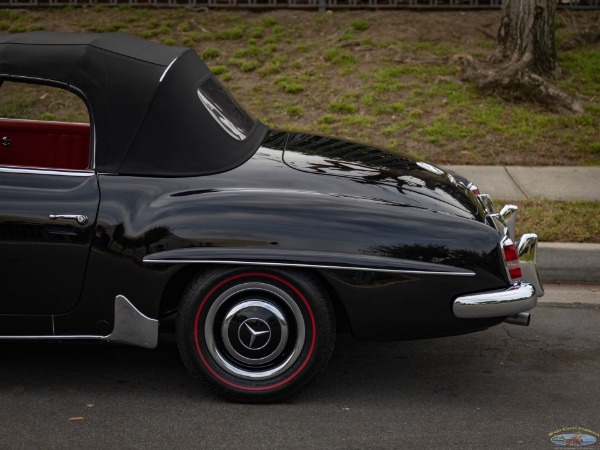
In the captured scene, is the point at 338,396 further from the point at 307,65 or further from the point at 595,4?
the point at 595,4

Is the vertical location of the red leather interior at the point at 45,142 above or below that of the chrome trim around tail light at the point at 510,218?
above

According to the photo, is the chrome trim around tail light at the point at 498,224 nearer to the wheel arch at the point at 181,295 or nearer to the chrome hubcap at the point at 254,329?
the wheel arch at the point at 181,295

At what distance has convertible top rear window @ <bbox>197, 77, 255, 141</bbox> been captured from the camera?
184 inches

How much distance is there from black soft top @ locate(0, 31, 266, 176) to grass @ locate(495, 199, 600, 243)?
9.21 ft

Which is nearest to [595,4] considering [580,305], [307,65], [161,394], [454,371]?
[307,65]

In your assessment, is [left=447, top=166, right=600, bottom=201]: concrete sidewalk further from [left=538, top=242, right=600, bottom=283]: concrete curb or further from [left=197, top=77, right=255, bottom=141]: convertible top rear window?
[left=197, top=77, right=255, bottom=141]: convertible top rear window

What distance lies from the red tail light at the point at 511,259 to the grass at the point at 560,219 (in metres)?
2.07

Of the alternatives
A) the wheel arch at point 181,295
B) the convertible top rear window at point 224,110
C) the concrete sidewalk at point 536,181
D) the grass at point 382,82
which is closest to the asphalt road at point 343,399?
the wheel arch at point 181,295

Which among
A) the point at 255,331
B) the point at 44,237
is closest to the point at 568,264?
the point at 255,331

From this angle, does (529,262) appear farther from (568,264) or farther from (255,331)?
(568,264)

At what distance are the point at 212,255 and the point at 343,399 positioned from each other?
0.96 m

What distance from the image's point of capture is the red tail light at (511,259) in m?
4.38

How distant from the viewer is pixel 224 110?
4836 millimetres

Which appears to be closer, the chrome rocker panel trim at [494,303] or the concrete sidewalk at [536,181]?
the chrome rocker panel trim at [494,303]
